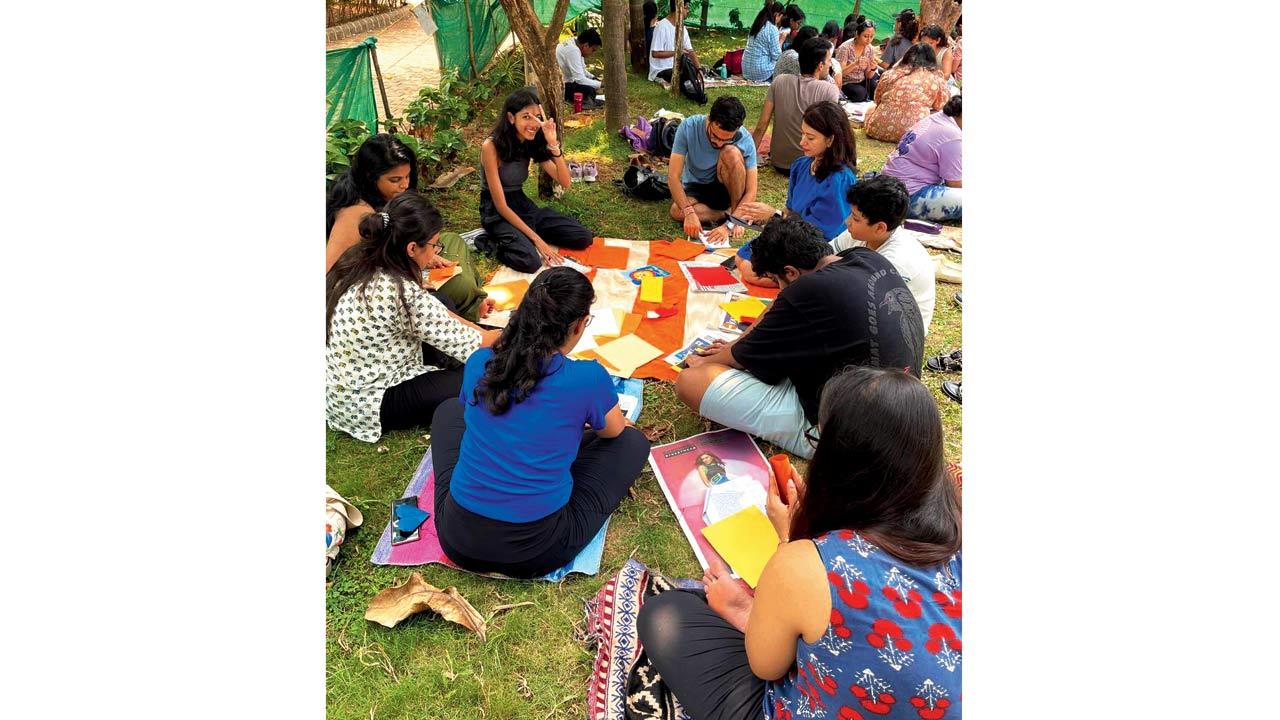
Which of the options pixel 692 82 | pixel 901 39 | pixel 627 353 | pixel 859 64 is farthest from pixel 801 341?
pixel 901 39

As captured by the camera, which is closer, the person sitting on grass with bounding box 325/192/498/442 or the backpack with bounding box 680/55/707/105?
the person sitting on grass with bounding box 325/192/498/442

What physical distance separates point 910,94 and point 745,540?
6284mm

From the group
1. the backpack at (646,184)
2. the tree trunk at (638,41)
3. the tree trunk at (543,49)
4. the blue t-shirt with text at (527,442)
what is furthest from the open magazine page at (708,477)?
the tree trunk at (638,41)

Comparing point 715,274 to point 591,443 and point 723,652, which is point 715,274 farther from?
point 723,652

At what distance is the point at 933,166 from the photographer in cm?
627

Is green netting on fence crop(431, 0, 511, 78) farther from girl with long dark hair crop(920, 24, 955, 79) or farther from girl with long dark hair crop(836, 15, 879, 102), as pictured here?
girl with long dark hair crop(920, 24, 955, 79)

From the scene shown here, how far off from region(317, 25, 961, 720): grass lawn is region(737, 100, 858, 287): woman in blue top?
1.46m

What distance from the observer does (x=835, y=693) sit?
181 cm

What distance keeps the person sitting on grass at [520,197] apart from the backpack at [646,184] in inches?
38.2

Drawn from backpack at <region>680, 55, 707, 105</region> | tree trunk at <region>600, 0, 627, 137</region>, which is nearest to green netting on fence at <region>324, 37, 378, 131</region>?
tree trunk at <region>600, 0, 627, 137</region>

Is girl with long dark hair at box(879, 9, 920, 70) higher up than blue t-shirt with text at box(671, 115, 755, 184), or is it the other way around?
girl with long dark hair at box(879, 9, 920, 70)

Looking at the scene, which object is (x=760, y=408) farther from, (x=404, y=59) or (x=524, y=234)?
(x=404, y=59)

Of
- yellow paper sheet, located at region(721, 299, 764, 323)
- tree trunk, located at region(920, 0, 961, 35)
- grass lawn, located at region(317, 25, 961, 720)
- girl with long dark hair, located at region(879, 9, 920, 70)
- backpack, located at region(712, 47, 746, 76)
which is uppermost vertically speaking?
tree trunk, located at region(920, 0, 961, 35)

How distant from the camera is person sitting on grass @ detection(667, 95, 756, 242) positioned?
583 centimetres
